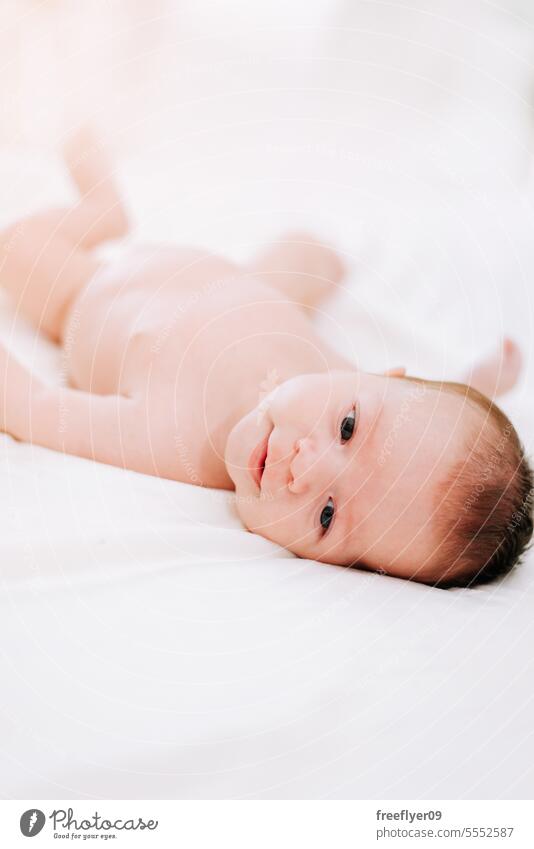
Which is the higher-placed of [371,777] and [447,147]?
[447,147]

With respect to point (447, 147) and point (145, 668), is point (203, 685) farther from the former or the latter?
point (447, 147)

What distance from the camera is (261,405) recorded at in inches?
23.7

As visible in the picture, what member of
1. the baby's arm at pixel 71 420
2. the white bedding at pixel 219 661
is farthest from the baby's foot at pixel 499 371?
the baby's arm at pixel 71 420

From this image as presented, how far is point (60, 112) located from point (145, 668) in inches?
26.2

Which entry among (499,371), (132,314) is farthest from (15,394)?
(499,371)

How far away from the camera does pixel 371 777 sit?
1.30 feet

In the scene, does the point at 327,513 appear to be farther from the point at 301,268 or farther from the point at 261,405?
the point at 301,268

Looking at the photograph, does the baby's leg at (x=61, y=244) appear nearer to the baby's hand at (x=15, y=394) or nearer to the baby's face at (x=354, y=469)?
the baby's hand at (x=15, y=394)

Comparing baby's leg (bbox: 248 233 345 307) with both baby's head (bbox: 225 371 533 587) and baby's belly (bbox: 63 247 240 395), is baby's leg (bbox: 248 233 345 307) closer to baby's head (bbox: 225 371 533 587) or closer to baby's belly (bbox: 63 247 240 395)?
baby's belly (bbox: 63 247 240 395)

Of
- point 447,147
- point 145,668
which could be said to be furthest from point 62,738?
point 447,147

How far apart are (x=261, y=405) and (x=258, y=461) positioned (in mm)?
54

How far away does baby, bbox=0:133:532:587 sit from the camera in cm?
52

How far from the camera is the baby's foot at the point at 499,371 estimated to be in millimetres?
751

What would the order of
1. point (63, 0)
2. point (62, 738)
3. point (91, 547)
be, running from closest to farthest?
1. point (62, 738)
2. point (91, 547)
3. point (63, 0)
